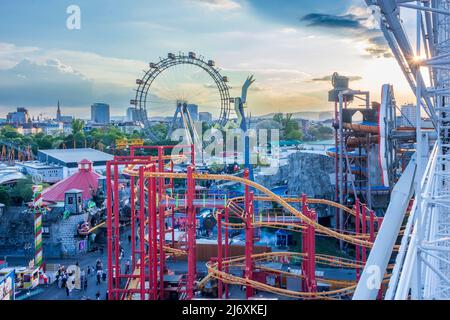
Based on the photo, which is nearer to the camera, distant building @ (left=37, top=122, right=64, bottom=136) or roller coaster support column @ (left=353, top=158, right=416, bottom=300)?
roller coaster support column @ (left=353, top=158, right=416, bottom=300)

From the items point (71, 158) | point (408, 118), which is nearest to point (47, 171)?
point (71, 158)

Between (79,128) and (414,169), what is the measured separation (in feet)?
85.1

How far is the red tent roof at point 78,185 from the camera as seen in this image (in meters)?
13.0

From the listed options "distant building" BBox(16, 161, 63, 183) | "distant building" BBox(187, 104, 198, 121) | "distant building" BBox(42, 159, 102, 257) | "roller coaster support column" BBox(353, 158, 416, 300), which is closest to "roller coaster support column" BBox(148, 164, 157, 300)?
"distant building" BBox(42, 159, 102, 257)

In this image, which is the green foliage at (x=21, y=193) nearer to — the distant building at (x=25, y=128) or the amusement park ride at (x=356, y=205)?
the amusement park ride at (x=356, y=205)

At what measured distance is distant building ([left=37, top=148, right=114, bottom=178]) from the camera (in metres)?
18.6

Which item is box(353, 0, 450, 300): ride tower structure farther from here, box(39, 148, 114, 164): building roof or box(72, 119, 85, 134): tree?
box(72, 119, 85, 134): tree

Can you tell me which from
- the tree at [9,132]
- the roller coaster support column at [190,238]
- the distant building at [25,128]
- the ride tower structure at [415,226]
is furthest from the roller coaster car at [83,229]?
the distant building at [25,128]

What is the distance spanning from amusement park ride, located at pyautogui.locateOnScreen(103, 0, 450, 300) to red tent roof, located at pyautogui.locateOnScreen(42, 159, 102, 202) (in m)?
3.10

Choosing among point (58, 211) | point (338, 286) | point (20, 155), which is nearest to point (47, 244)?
point (58, 211)

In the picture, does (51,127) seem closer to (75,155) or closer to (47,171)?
(75,155)

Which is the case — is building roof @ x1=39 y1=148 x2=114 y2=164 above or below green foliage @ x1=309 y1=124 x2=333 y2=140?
below
